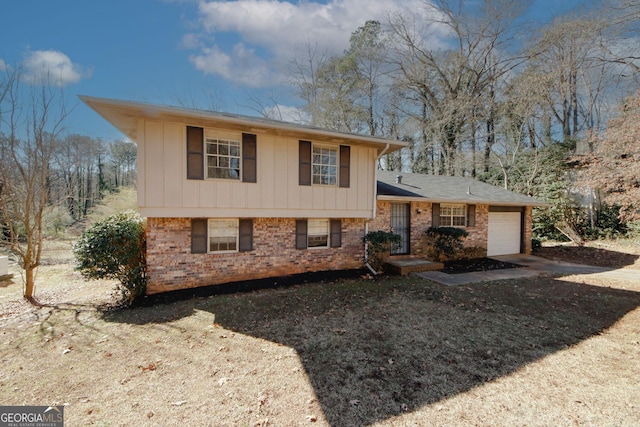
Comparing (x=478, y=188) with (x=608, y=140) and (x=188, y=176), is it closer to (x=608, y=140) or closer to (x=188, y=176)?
(x=608, y=140)

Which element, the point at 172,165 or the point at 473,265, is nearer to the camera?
the point at 172,165

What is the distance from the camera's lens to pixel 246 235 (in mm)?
7711

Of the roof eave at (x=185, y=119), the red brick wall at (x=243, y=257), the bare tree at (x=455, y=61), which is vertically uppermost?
the bare tree at (x=455, y=61)

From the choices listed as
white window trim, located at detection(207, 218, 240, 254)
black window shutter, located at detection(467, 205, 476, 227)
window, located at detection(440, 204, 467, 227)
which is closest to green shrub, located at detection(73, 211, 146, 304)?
white window trim, located at detection(207, 218, 240, 254)

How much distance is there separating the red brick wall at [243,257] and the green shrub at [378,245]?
1.10 feet

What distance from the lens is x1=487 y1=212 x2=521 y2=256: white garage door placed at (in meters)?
11.7

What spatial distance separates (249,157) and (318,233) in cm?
313

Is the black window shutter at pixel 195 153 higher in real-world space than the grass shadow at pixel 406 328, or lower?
higher

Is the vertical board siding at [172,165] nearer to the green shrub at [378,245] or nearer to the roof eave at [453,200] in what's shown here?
the green shrub at [378,245]

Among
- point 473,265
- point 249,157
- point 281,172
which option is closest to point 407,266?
point 473,265

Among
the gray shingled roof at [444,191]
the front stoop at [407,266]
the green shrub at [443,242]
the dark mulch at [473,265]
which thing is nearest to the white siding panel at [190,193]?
the gray shingled roof at [444,191]

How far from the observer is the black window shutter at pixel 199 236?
281 inches

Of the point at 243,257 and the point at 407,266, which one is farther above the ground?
the point at 243,257

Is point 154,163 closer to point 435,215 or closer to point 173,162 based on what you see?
point 173,162
